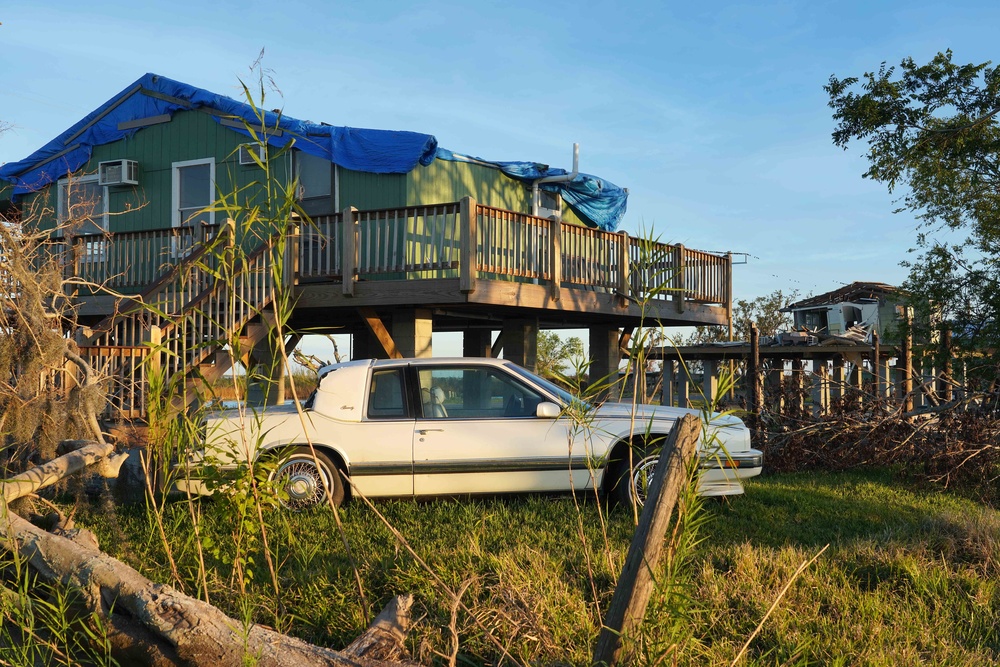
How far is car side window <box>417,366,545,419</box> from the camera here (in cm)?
871

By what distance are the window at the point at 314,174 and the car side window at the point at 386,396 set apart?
9552 millimetres

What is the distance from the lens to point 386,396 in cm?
880

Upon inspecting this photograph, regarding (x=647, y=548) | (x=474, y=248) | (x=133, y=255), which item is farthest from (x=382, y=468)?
(x=133, y=255)

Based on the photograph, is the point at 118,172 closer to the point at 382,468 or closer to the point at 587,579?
the point at 382,468

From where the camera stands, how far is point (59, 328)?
10672mm

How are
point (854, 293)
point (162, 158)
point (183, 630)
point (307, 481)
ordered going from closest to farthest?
1. point (183, 630)
2. point (307, 481)
3. point (162, 158)
4. point (854, 293)

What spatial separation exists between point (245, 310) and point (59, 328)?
357 centimetres

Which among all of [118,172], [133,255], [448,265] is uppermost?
[118,172]

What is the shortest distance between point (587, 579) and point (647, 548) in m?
1.84

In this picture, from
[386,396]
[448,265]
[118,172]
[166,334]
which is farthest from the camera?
[118,172]

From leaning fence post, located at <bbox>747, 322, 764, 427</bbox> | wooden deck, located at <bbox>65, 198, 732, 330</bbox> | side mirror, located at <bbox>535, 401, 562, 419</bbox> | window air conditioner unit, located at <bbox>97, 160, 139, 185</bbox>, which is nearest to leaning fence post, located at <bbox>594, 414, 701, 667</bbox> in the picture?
side mirror, located at <bbox>535, 401, 562, 419</bbox>

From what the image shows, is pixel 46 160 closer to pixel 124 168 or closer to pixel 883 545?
pixel 124 168

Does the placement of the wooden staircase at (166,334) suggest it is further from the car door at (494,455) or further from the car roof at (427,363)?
the car door at (494,455)

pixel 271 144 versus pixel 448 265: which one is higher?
pixel 271 144
